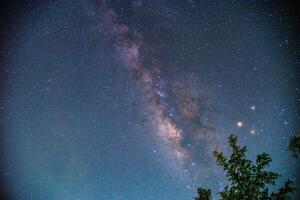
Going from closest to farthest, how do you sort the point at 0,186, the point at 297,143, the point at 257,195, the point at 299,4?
1. the point at 297,143
2. the point at 257,195
3. the point at 299,4
4. the point at 0,186

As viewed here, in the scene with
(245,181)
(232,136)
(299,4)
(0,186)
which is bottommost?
(245,181)

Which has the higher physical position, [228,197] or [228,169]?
[228,169]

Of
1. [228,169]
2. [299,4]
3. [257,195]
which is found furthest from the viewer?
[299,4]

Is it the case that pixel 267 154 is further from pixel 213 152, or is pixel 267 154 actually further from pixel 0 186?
pixel 0 186

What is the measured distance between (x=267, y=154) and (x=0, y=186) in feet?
302

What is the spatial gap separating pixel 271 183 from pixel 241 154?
117 cm

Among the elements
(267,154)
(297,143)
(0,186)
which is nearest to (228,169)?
(267,154)

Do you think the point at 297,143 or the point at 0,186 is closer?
the point at 297,143

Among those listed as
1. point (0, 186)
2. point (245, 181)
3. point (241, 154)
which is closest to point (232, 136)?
point (241, 154)

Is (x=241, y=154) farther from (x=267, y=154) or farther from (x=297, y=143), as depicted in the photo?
(x=297, y=143)

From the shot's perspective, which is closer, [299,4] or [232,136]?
[232,136]

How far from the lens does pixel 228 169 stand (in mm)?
8664

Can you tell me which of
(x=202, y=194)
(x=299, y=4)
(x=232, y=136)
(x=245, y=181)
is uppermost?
(x=299, y=4)

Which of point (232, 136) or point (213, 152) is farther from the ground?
point (232, 136)
